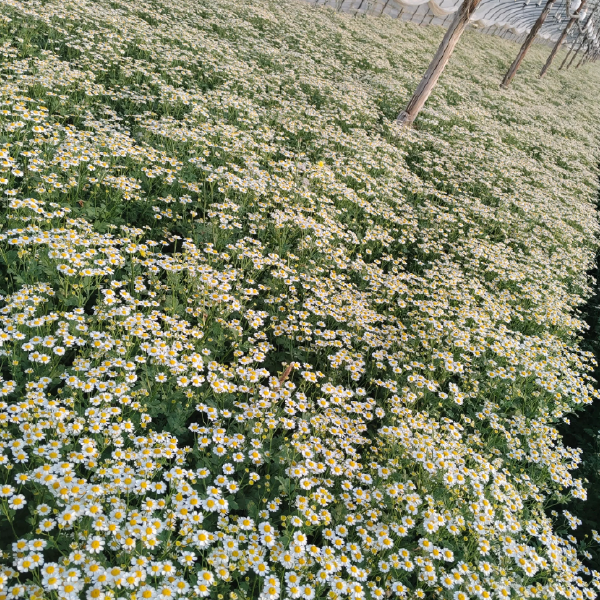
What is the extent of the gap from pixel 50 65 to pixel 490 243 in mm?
7081

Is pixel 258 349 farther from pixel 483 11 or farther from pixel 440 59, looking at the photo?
pixel 483 11

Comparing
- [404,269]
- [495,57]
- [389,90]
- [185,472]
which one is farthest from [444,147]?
[495,57]

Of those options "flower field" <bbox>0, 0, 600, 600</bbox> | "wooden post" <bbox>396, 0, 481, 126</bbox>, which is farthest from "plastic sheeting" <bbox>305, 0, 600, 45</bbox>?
"flower field" <bbox>0, 0, 600, 600</bbox>

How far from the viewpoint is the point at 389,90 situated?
1199 centimetres

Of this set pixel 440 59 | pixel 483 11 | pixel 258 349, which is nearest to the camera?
pixel 258 349

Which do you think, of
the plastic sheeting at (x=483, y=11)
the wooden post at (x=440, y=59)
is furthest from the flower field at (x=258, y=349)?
the plastic sheeting at (x=483, y=11)

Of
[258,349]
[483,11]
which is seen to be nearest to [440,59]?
[258,349]

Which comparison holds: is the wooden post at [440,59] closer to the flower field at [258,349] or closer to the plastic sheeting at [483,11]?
the flower field at [258,349]

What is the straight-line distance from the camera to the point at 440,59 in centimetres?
974

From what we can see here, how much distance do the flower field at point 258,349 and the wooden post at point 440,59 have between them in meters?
1.76

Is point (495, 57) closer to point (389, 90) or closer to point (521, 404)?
point (389, 90)

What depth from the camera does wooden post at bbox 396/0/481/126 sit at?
927cm

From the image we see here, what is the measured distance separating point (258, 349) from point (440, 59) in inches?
354

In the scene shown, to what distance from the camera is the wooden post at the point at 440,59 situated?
927 cm
